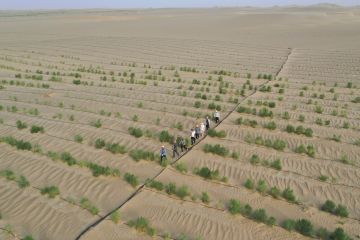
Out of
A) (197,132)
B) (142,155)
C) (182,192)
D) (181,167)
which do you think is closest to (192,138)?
(197,132)

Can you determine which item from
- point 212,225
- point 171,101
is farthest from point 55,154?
point 171,101

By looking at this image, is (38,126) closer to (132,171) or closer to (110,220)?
(132,171)

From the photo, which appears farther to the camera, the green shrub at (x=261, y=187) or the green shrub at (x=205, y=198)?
the green shrub at (x=261, y=187)

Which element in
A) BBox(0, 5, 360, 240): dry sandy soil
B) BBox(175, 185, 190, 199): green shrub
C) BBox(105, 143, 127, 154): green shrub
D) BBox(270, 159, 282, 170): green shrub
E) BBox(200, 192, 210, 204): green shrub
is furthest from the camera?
BBox(105, 143, 127, 154): green shrub

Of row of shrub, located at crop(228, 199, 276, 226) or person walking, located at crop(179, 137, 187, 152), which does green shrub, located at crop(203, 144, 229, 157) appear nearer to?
person walking, located at crop(179, 137, 187, 152)

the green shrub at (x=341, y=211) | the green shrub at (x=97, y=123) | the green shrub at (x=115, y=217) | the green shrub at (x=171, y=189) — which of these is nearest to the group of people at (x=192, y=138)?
the green shrub at (x=171, y=189)

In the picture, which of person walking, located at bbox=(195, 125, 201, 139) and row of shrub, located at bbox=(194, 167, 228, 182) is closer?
row of shrub, located at bbox=(194, 167, 228, 182)

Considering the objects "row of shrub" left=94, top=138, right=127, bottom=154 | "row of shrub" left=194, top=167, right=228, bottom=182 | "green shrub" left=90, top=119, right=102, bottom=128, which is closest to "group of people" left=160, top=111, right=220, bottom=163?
"row of shrub" left=194, top=167, right=228, bottom=182

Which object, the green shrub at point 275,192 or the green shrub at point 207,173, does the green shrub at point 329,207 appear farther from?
the green shrub at point 207,173

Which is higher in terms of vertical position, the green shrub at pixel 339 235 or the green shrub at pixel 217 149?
the green shrub at pixel 217 149
